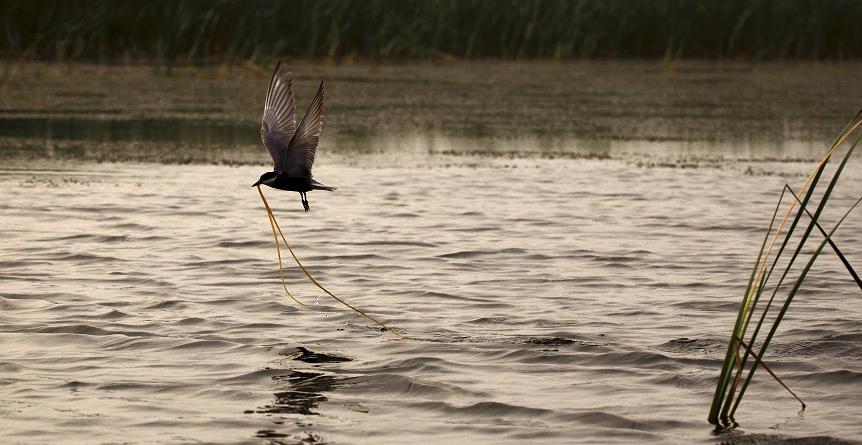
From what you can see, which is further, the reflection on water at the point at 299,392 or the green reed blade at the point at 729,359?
the reflection on water at the point at 299,392

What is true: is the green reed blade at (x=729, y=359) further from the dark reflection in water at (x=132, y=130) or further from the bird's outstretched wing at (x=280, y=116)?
the dark reflection in water at (x=132, y=130)

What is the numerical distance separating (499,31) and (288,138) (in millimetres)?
19255

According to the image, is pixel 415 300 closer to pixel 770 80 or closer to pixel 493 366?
pixel 493 366

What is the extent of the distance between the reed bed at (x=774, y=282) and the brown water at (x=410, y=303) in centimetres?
11

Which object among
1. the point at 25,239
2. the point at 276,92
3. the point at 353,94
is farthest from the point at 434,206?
the point at 353,94

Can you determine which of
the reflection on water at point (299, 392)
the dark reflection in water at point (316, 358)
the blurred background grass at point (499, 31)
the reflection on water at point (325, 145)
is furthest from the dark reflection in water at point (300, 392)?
the blurred background grass at point (499, 31)

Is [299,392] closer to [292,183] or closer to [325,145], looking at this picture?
[292,183]

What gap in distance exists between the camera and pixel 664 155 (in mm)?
13812

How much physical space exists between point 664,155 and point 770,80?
29.1 ft

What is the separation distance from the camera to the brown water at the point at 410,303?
5.12m

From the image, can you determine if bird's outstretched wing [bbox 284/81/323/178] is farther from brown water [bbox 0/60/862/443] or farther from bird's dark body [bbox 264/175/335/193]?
brown water [bbox 0/60/862/443]

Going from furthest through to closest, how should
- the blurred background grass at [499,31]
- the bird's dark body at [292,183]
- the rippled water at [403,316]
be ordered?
the blurred background grass at [499,31] → the bird's dark body at [292,183] → the rippled water at [403,316]

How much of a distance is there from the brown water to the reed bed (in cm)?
11

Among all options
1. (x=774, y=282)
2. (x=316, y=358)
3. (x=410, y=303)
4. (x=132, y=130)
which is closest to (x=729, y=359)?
(x=316, y=358)
